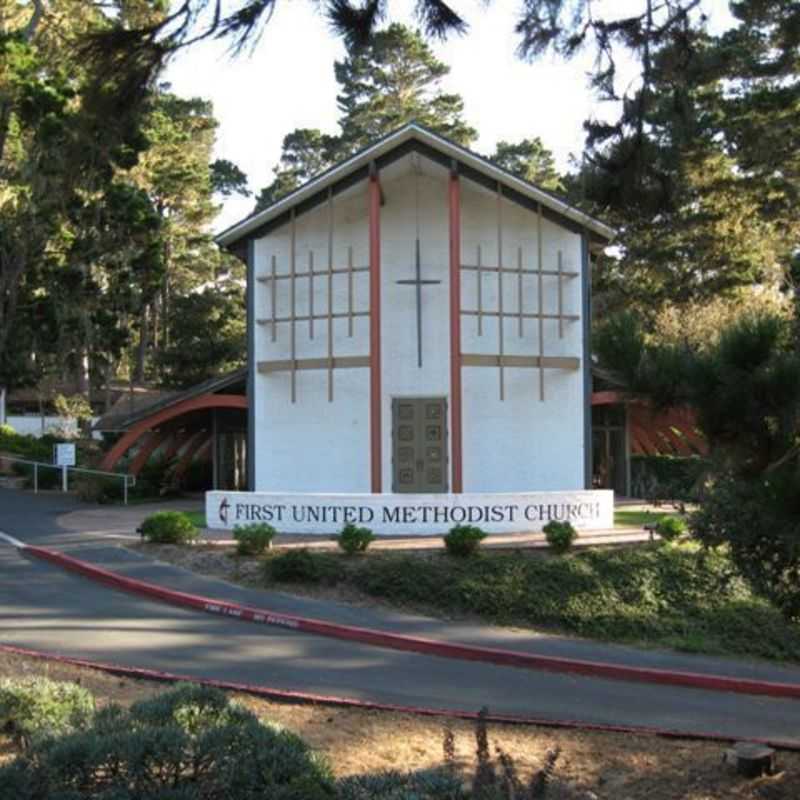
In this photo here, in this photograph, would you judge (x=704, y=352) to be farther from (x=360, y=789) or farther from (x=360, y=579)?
(x=360, y=579)

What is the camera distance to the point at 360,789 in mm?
4645

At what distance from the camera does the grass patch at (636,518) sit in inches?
750

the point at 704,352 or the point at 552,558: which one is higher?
the point at 704,352

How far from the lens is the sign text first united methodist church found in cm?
1727

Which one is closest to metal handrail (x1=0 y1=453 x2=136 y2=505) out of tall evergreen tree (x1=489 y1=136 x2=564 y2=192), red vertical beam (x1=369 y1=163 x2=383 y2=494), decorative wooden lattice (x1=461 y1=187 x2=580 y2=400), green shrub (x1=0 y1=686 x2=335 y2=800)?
red vertical beam (x1=369 y1=163 x2=383 y2=494)

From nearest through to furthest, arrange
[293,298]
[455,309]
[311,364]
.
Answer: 1. [455,309]
2. [311,364]
3. [293,298]

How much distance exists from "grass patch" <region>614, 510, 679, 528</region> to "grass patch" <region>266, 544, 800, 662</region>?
361cm

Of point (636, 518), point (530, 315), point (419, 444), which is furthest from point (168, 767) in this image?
point (530, 315)

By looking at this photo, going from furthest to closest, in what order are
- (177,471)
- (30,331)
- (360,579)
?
1. (30,331)
2. (177,471)
3. (360,579)

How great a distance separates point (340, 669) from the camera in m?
9.79

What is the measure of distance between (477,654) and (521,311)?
Answer: 40.0 feet

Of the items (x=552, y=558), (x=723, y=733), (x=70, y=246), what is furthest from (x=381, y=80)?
(x=723, y=733)

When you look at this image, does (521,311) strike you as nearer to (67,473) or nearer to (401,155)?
(401,155)

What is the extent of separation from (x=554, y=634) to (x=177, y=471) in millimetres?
19079
